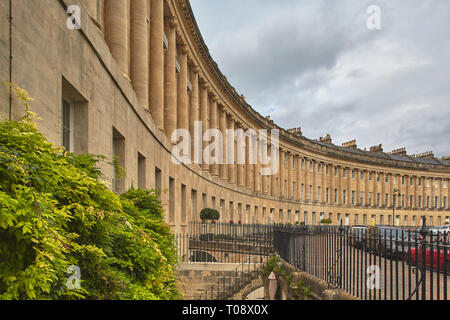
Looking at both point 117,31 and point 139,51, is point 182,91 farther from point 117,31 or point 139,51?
point 117,31

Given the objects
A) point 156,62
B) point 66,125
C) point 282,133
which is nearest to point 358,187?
point 282,133

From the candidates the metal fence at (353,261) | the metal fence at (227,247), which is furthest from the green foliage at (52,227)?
the metal fence at (227,247)

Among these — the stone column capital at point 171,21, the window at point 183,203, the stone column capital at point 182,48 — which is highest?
the stone column capital at point 171,21

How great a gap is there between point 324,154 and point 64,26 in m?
73.1

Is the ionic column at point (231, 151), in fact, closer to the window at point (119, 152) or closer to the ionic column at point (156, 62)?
the ionic column at point (156, 62)

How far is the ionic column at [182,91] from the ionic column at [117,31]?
1387 cm

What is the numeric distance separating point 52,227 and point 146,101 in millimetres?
14486

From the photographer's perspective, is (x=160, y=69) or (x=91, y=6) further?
(x=160, y=69)

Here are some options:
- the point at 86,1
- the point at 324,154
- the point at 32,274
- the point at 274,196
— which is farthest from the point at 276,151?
the point at 32,274

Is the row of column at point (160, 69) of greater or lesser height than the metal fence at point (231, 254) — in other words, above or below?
above

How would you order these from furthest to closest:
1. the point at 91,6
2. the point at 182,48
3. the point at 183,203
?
the point at 182,48
the point at 183,203
the point at 91,6

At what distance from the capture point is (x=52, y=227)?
416 cm

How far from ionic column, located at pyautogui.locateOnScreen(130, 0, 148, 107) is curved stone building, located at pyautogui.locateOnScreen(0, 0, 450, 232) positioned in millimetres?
43

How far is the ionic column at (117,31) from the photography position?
15.0 metres
